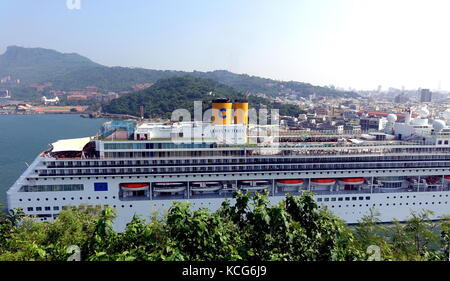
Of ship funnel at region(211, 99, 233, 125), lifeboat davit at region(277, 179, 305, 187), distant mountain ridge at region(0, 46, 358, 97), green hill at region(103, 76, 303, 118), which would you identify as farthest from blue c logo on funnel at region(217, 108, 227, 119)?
distant mountain ridge at region(0, 46, 358, 97)

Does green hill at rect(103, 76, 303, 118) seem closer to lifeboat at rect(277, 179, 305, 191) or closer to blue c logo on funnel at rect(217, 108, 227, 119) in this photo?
blue c logo on funnel at rect(217, 108, 227, 119)

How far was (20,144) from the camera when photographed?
104ft

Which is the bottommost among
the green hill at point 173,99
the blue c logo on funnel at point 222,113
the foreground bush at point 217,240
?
the foreground bush at point 217,240

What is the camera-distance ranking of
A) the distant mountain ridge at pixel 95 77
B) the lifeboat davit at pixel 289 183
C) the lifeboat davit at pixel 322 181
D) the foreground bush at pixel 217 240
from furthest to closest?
the distant mountain ridge at pixel 95 77 → the lifeboat davit at pixel 322 181 → the lifeboat davit at pixel 289 183 → the foreground bush at pixel 217 240

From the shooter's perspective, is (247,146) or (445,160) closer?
(247,146)

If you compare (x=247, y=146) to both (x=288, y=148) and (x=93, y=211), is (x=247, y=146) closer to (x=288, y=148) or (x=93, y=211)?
(x=288, y=148)

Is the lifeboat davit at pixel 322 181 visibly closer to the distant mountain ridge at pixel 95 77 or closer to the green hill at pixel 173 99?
the green hill at pixel 173 99

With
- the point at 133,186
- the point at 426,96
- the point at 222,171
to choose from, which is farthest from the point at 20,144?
the point at 426,96

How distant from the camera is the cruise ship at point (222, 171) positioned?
11.9m

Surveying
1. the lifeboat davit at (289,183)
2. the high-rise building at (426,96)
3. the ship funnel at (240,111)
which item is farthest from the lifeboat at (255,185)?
the high-rise building at (426,96)

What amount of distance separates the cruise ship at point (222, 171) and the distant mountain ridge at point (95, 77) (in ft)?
212

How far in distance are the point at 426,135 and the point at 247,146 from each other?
30.2 ft
